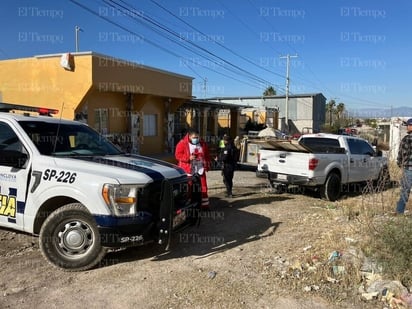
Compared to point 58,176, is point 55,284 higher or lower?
lower

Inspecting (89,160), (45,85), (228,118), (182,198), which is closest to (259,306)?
(182,198)

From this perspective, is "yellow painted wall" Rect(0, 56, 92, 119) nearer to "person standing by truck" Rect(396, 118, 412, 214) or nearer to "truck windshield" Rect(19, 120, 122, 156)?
"truck windshield" Rect(19, 120, 122, 156)

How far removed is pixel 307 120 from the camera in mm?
60156

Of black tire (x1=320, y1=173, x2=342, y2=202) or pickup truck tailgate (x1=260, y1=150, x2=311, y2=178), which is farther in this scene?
black tire (x1=320, y1=173, x2=342, y2=202)

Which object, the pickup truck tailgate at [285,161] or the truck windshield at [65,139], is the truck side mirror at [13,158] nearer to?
the truck windshield at [65,139]

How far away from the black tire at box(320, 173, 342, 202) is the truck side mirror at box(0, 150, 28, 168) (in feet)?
24.5

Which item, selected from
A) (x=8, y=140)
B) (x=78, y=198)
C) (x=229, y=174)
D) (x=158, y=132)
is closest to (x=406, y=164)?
(x=229, y=174)

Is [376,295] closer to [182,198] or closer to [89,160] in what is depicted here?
[182,198]

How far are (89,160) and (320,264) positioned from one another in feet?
10.6

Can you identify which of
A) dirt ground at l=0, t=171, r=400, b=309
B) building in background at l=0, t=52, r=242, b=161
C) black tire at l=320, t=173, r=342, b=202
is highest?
building in background at l=0, t=52, r=242, b=161

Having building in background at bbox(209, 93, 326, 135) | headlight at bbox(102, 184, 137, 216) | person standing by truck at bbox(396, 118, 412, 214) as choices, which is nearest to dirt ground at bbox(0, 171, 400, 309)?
headlight at bbox(102, 184, 137, 216)

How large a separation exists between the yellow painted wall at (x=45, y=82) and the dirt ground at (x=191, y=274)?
8057 mm

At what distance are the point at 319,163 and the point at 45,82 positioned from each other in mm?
9948

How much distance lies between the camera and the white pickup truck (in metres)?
9.93
